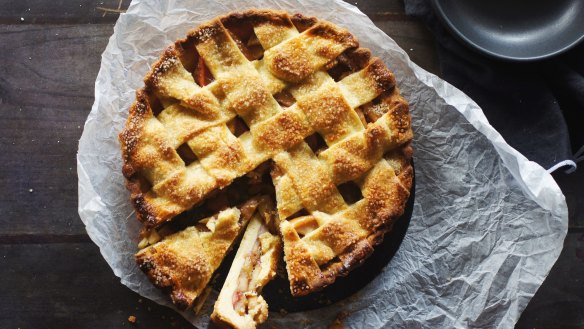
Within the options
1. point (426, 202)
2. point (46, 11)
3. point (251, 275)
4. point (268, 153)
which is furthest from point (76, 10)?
point (426, 202)

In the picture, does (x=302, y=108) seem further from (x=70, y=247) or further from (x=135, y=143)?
(x=70, y=247)

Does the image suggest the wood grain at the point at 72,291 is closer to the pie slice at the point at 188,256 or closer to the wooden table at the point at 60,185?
the wooden table at the point at 60,185

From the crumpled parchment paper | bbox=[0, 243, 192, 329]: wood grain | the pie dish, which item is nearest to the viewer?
the pie dish

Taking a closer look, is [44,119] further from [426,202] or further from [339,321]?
[426,202]

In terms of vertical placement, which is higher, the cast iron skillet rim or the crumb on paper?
the cast iron skillet rim

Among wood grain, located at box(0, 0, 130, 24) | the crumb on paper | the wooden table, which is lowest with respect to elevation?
the crumb on paper

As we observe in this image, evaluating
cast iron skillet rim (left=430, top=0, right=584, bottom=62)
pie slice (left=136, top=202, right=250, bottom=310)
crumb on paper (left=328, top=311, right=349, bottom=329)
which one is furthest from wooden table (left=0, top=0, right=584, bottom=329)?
crumb on paper (left=328, top=311, right=349, bottom=329)

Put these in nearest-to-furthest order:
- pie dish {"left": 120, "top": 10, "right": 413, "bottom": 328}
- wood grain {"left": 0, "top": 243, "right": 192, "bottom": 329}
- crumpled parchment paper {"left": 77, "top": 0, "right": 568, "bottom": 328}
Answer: pie dish {"left": 120, "top": 10, "right": 413, "bottom": 328}, crumpled parchment paper {"left": 77, "top": 0, "right": 568, "bottom": 328}, wood grain {"left": 0, "top": 243, "right": 192, "bottom": 329}

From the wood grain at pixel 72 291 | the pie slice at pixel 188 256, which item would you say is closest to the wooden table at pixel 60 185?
the wood grain at pixel 72 291

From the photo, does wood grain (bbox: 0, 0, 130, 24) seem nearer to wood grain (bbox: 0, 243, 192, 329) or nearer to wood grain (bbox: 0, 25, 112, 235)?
wood grain (bbox: 0, 25, 112, 235)
